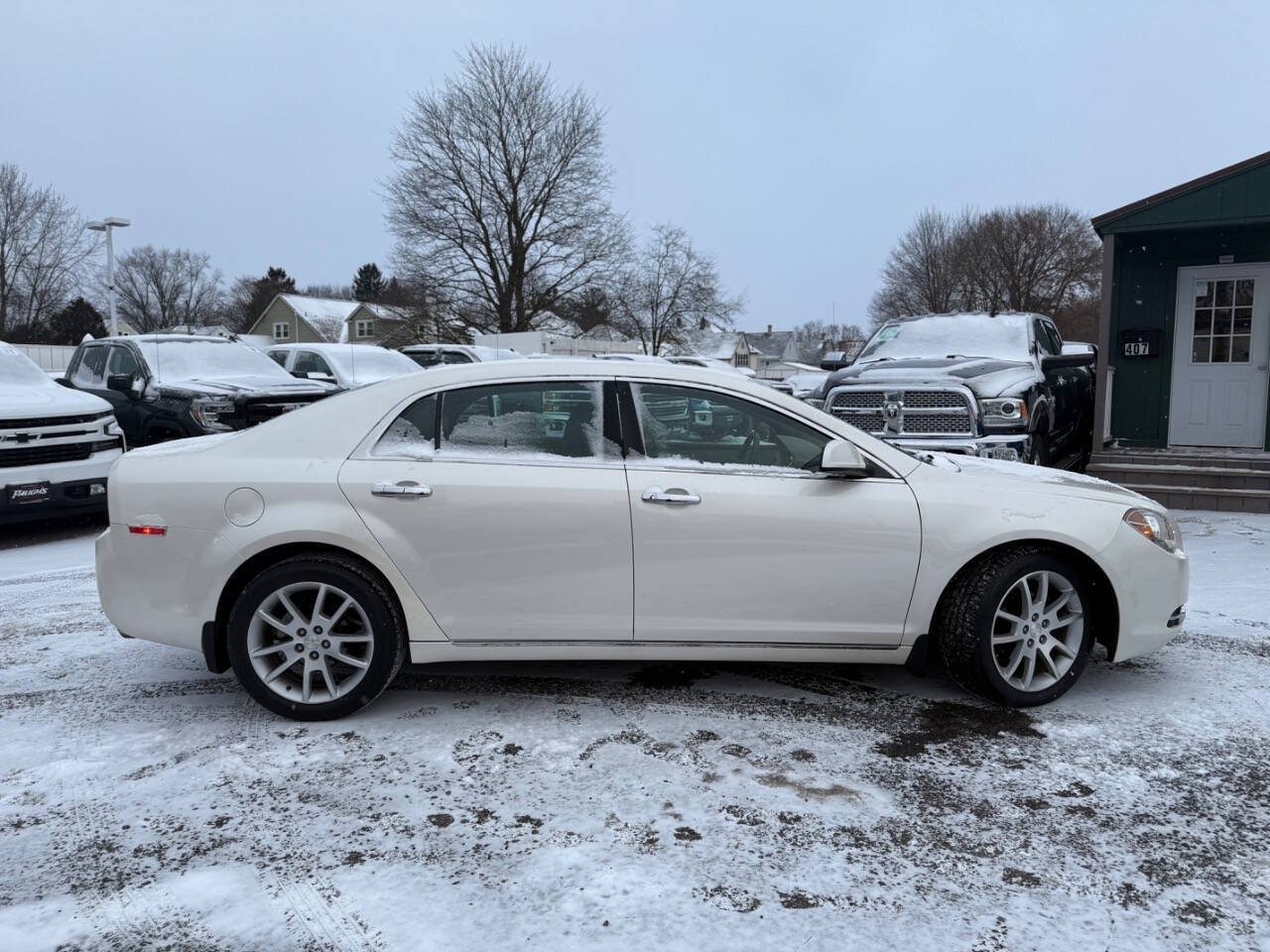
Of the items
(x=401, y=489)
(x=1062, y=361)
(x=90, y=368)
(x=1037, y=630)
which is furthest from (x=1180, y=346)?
(x=90, y=368)

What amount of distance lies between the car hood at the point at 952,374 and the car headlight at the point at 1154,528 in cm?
404

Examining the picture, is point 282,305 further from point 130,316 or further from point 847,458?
point 847,458

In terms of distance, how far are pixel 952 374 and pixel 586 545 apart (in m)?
5.57

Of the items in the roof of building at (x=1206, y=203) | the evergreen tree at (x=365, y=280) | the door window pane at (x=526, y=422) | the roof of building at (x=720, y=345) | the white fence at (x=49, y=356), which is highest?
the evergreen tree at (x=365, y=280)

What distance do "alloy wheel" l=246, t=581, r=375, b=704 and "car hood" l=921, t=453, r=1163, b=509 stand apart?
2.62m

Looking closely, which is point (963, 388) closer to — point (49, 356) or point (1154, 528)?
point (1154, 528)

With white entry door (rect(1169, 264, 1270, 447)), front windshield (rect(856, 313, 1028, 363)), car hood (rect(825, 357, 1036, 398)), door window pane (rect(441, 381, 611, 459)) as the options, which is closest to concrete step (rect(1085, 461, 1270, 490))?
white entry door (rect(1169, 264, 1270, 447))

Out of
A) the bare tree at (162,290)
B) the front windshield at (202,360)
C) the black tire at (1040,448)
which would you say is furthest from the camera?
the bare tree at (162,290)

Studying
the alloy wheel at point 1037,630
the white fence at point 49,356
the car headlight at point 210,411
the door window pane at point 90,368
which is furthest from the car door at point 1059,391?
the white fence at point 49,356

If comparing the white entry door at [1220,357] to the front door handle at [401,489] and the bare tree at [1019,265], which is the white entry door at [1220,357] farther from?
the bare tree at [1019,265]

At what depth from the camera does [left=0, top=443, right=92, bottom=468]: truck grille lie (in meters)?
8.05

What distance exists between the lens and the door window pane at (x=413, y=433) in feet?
13.1

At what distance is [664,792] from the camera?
3334 mm

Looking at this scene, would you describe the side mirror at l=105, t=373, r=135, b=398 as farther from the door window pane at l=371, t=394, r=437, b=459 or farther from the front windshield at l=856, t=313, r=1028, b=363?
the front windshield at l=856, t=313, r=1028, b=363
